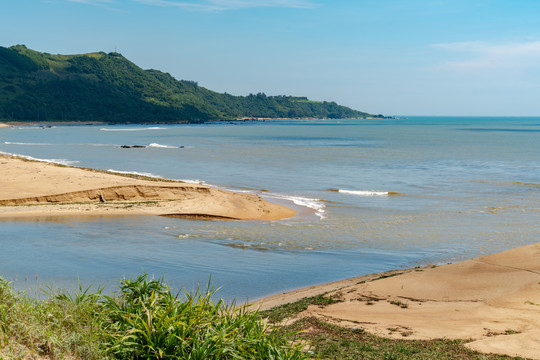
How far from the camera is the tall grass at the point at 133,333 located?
18.4 feet

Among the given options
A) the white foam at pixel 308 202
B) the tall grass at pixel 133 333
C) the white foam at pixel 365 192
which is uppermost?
the tall grass at pixel 133 333

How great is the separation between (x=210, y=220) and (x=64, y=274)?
931cm

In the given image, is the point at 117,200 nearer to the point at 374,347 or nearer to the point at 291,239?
the point at 291,239

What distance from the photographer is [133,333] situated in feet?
19.8

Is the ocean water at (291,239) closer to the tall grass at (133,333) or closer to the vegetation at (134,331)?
the vegetation at (134,331)

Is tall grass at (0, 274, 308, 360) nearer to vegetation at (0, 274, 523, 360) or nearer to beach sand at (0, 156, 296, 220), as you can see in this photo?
vegetation at (0, 274, 523, 360)

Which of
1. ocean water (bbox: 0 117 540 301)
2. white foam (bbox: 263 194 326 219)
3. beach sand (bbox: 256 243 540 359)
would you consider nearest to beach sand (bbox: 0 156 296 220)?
ocean water (bbox: 0 117 540 301)

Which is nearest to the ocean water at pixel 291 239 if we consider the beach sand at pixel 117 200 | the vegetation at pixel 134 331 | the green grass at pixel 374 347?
the beach sand at pixel 117 200

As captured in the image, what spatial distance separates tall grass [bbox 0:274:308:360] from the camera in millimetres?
5621

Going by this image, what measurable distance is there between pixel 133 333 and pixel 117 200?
20118 mm

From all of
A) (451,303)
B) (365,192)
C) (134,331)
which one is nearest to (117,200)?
(365,192)

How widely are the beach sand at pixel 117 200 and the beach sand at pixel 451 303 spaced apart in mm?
11103

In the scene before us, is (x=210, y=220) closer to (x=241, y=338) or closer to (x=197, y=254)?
(x=197, y=254)

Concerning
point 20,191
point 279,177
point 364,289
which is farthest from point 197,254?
point 279,177
